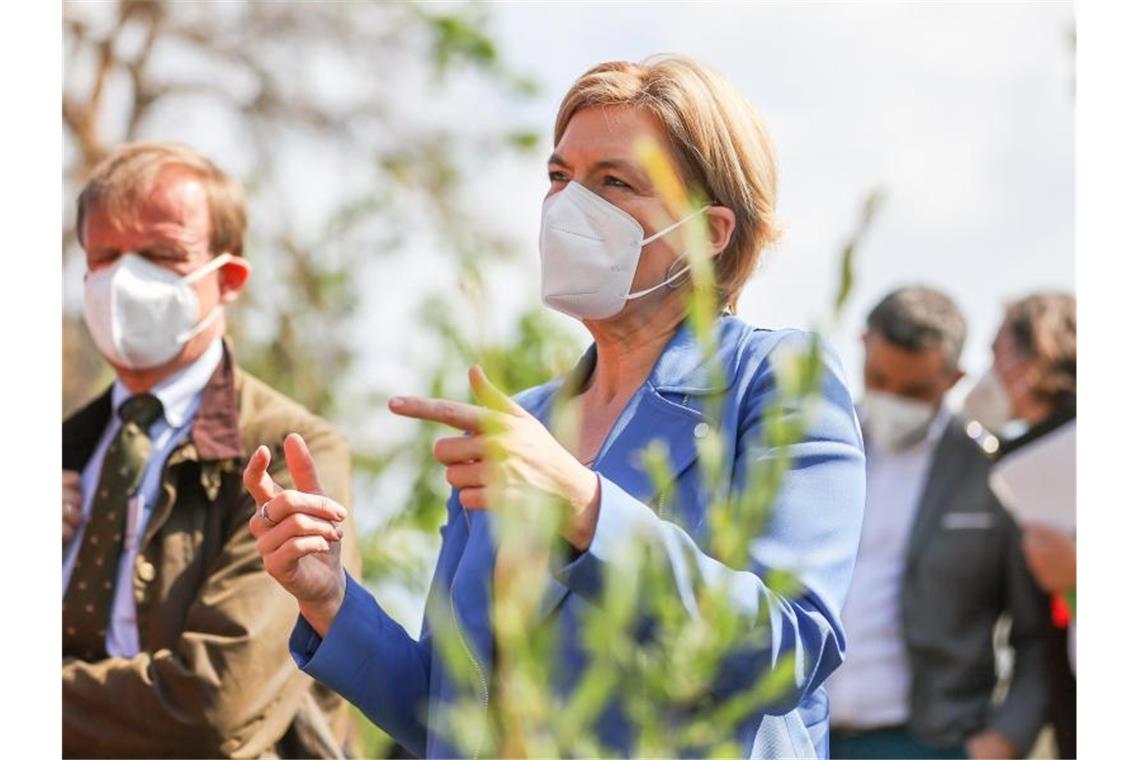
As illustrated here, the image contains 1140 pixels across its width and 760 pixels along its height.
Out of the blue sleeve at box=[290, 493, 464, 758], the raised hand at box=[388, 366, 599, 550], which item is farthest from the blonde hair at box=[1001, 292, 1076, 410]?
the raised hand at box=[388, 366, 599, 550]


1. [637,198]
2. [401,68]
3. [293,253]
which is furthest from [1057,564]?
[401,68]

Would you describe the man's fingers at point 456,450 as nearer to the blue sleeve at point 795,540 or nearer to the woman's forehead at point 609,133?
the blue sleeve at point 795,540

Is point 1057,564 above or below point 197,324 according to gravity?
below

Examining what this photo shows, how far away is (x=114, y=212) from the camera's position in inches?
157

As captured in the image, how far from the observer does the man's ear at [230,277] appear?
4074 millimetres

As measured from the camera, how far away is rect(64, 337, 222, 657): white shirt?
373cm

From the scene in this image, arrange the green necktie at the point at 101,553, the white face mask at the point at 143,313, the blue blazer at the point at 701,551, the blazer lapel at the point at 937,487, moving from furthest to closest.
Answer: the blazer lapel at the point at 937,487 → the white face mask at the point at 143,313 → the green necktie at the point at 101,553 → the blue blazer at the point at 701,551

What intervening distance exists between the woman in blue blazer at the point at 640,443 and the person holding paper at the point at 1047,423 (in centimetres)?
243

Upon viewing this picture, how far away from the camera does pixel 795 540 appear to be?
2.35 m

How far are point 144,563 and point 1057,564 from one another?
2.38m

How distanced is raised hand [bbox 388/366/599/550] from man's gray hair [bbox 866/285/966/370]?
3.77 m

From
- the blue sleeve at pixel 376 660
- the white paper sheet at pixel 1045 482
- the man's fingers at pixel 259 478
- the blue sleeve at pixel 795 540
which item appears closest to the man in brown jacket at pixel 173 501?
the blue sleeve at pixel 376 660

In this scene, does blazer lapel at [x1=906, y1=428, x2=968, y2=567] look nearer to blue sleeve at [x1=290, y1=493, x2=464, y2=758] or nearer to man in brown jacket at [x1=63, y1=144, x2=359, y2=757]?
man in brown jacket at [x1=63, y1=144, x2=359, y2=757]

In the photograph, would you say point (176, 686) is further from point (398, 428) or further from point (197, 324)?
point (398, 428)
